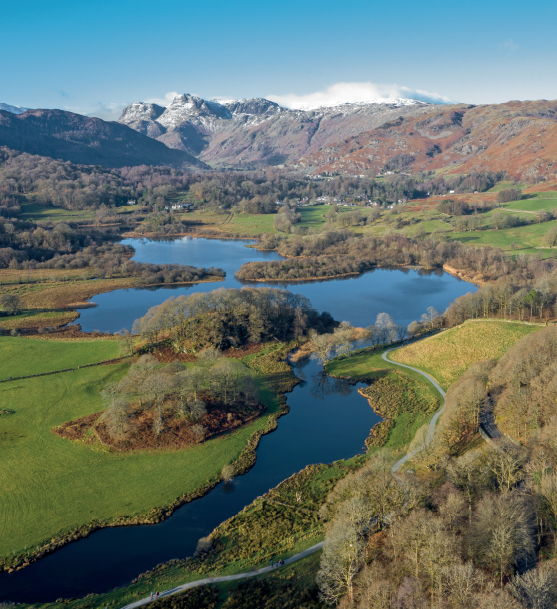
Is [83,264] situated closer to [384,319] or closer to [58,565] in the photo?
[384,319]

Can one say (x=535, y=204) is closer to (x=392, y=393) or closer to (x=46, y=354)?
(x=392, y=393)

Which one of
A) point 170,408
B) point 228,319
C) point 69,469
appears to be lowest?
point 69,469

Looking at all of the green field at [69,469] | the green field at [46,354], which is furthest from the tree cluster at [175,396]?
the green field at [46,354]


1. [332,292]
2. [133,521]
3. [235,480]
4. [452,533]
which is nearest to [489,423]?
[452,533]

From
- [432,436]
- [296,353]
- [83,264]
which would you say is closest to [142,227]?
[83,264]

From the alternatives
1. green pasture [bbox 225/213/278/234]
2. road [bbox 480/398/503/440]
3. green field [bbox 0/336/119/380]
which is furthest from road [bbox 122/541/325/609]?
green pasture [bbox 225/213/278/234]

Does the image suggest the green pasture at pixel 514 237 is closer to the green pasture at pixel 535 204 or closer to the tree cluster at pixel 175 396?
the green pasture at pixel 535 204
